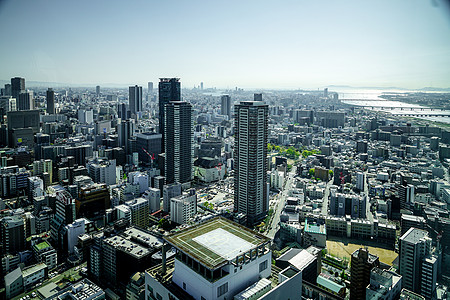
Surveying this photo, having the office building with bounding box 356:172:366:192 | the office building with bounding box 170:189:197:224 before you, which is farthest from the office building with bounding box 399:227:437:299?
the office building with bounding box 356:172:366:192

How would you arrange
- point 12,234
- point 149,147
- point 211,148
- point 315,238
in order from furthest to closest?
point 211,148
point 149,147
point 315,238
point 12,234

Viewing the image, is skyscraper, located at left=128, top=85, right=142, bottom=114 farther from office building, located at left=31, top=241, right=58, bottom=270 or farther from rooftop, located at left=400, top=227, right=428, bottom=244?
rooftop, located at left=400, top=227, right=428, bottom=244

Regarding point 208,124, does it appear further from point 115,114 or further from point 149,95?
point 149,95

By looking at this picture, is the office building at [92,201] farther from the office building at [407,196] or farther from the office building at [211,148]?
the office building at [407,196]

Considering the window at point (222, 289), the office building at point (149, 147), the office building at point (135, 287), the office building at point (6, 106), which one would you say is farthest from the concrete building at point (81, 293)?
the office building at point (6, 106)

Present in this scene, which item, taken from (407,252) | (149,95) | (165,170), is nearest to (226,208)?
(165,170)

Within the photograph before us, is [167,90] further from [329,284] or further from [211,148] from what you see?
[329,284]

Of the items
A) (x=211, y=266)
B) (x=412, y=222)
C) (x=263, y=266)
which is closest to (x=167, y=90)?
(x=412, y=222)

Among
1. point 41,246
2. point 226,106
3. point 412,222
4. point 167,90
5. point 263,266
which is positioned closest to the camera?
point 263,266
